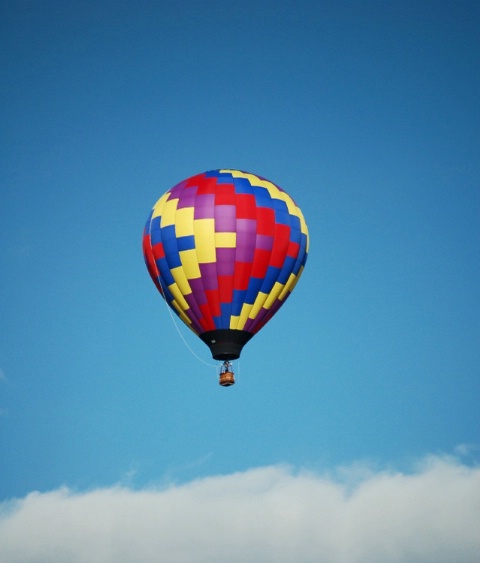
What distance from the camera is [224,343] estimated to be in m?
42.2

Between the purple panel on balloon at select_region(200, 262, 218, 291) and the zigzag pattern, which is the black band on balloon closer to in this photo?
the zigzag pattern

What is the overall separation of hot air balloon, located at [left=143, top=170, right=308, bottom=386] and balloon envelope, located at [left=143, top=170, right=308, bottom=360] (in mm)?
33

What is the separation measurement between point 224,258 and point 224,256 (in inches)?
2.6

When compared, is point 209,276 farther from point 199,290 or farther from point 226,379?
point 226,379

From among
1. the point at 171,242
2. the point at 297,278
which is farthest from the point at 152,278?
the point at 297,278

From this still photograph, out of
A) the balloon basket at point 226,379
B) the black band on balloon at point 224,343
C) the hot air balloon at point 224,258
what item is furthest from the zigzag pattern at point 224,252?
the balloon basket at point 226,379

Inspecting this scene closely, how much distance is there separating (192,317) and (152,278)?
220 centimetres

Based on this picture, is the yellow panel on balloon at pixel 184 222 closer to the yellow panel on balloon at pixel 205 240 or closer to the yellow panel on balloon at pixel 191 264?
the yellow panel on balloon at pixel 205 240

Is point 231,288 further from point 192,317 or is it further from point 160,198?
point 160,198

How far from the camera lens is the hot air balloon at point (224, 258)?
4231cm

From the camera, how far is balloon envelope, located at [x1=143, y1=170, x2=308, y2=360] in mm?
42344

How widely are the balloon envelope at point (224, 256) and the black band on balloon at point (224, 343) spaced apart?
33 millimetres

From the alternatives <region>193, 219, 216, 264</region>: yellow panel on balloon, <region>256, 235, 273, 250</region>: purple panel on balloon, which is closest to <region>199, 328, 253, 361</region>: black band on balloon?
<region>193, 219, 216, 264</region>: yellow panel on balloon

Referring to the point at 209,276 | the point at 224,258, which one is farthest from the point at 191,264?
the point at 224,258
